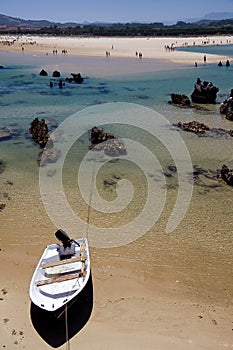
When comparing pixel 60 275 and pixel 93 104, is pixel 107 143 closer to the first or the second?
pixel 60 275

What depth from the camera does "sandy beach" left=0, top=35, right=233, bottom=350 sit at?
29.5 ft

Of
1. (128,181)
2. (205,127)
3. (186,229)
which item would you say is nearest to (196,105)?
(205,127)

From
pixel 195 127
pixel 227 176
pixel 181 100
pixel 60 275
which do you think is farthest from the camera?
pixel 181 100

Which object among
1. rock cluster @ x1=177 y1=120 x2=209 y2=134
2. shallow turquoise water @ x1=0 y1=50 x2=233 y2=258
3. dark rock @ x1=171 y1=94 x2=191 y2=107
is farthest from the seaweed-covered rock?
dark rock @ x1=171 y1=94 x2=191 y2=107

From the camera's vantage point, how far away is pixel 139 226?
14.3 metres

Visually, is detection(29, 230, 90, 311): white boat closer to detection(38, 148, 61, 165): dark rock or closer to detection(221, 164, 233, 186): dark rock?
detection(221, 164, 233, 186): dark rock

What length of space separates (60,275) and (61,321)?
1378 mm

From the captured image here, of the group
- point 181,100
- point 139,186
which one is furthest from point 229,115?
point 139,186

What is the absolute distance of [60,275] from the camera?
10.3m

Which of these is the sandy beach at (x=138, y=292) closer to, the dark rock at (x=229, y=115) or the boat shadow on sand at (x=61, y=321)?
the boat shadow on sand at (x=61, y=321)

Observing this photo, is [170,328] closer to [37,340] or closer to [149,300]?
[149,300]

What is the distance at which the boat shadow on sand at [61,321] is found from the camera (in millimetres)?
9039

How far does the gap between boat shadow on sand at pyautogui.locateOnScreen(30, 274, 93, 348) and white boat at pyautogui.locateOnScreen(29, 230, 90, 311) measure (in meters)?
0.29

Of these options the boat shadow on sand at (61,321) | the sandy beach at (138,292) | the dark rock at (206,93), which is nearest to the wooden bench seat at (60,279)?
the boat shadow on sand at (61,321)
